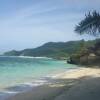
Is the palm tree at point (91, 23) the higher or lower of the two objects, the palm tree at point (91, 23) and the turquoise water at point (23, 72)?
the higher

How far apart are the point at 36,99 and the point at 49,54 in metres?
165

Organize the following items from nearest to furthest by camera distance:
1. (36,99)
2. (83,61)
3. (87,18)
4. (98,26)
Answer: (36,99) < (98,26) < (87,18) < (83,61)

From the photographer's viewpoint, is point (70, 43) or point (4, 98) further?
point (70, 43)

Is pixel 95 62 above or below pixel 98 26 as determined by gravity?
below

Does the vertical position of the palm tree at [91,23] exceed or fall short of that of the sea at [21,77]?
it exceeds it

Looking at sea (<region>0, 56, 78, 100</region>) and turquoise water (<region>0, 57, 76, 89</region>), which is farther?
turquoise water (<region>0, 57, 76, 89</region>)

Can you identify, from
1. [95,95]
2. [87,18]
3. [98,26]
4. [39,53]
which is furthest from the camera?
[39,53]

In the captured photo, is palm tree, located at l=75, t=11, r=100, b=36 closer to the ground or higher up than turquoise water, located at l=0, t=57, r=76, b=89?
higher up

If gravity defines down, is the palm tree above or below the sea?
above

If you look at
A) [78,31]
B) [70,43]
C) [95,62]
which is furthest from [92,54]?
[70,43]

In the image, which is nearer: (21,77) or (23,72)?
(21,77)

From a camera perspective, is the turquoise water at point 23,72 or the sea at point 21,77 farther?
the turquoise water at point 23,72

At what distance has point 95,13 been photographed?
872 inches

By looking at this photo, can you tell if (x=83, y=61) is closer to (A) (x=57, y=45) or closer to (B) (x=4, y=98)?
(B) (x=4, y=98)
